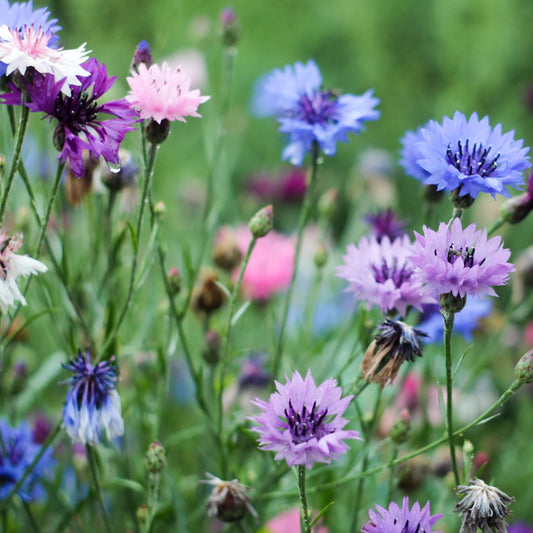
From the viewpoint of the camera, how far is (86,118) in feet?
1.42

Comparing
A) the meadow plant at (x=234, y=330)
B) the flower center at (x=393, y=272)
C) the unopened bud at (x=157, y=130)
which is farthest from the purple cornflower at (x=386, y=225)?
the unopened bud at (x=157, y=130)

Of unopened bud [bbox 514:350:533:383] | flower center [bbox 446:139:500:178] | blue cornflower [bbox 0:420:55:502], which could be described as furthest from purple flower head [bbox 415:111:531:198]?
blue cornflower [bbox 0:420:55:502]

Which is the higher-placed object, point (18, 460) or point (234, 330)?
point (234, 330)

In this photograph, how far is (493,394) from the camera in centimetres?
105

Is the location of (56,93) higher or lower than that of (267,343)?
lower

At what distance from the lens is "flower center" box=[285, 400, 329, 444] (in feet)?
1.27

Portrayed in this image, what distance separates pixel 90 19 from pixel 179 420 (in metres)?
1.11

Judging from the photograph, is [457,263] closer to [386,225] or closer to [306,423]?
[306,423]

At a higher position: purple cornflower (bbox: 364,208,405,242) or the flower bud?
purple cornflower (bbox: 364,208,405,242)

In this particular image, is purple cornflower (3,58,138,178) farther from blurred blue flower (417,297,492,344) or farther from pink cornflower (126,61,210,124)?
blurred blue flower (417,297,492,344)

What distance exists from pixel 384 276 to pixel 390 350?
2.9 inches

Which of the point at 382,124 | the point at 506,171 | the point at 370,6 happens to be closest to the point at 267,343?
the point at 506,171

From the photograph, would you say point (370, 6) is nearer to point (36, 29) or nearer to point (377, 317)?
point (377, 317)

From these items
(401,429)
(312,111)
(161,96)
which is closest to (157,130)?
(161,96)
